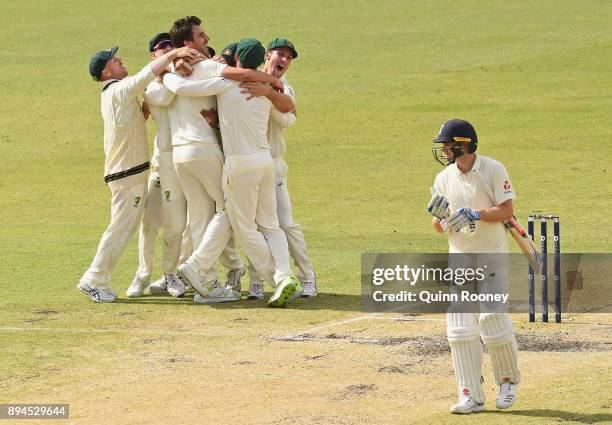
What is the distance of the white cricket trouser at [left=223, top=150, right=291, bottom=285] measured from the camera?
12.1m

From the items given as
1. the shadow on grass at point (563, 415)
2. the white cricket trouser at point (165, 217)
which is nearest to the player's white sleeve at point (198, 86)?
the white cricket trouser at point (165, 217)

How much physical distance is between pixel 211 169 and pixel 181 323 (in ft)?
4.78

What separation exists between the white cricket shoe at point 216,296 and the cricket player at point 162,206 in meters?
0.43

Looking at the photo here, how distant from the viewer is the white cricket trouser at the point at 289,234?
12641 millimetres

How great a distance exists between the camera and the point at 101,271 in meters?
12.5

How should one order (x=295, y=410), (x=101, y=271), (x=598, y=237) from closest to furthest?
(x=295, y=410), (x=101, y=271), (x=598, y=237)

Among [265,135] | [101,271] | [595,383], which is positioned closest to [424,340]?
[595,383]

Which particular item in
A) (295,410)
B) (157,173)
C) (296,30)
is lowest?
(295,410)

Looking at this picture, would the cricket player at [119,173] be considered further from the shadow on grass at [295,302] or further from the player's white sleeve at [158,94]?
the shadow on grass at [295,302]

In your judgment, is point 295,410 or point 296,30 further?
point 296,30

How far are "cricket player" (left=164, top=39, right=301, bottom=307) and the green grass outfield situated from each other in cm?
38

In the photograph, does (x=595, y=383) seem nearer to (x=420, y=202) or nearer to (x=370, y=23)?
(x=420, y=202)

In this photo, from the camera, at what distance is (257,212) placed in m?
12.4

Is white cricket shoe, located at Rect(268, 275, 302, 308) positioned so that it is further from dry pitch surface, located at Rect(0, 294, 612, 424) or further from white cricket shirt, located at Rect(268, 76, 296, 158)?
white cricket shirt, located at Rect(268, 76, 296, 158)
